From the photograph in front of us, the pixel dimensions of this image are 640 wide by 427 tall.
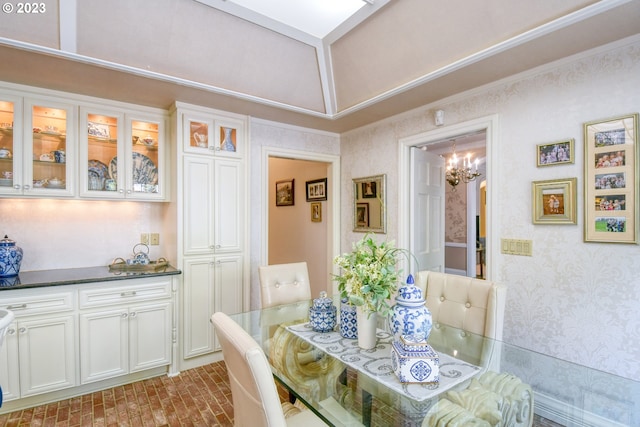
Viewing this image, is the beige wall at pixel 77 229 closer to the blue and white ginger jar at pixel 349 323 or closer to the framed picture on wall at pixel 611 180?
the blue and white ginger jar at pixel 349 323

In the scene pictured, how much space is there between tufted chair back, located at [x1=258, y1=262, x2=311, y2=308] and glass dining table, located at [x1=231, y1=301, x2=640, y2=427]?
71 cm

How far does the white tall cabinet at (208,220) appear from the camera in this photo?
2822 millimetres

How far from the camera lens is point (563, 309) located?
2.08 meters

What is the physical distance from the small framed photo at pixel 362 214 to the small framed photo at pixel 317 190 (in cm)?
66

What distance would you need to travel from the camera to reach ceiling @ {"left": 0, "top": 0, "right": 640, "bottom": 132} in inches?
72.9

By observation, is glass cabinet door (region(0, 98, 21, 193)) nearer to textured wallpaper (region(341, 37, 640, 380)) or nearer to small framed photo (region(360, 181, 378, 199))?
small framed photo (region(360, 181, 378, 199))

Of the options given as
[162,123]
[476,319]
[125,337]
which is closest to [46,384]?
[125,337]

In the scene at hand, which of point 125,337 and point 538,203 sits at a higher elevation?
point 538,203

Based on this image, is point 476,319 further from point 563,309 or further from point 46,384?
point 46,384

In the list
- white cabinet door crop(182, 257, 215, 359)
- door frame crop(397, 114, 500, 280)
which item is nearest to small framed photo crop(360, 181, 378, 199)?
door frame crop(397, 114, 500, 280)

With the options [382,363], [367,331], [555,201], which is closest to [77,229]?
[367,331]

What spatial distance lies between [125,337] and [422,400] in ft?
7.97

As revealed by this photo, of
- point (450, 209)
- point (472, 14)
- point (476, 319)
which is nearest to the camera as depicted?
point (476, 319)

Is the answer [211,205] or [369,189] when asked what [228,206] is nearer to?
[211,205]
